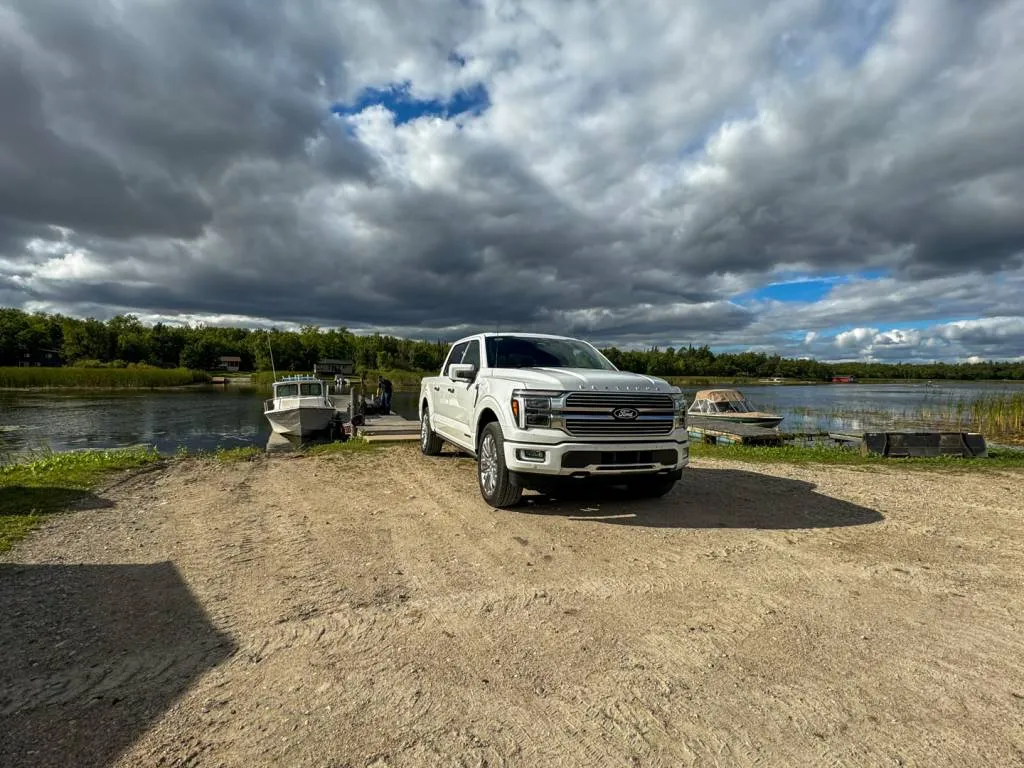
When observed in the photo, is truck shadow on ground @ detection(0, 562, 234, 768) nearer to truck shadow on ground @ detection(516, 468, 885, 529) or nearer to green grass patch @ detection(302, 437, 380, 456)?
truck shadow on ground @ detection(516, 468, 885, 529)

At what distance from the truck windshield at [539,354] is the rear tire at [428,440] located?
3.15 meters

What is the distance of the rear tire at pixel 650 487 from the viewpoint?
619cm

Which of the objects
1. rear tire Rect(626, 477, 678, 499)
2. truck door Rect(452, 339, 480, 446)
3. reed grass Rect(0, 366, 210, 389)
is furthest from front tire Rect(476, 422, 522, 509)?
reed grass Rect(0, 366, 210, 389)

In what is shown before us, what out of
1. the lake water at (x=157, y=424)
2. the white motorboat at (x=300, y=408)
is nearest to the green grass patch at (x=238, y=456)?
the lake water at (x=157, y=424)

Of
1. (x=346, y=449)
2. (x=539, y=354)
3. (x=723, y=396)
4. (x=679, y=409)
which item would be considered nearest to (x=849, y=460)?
(x=679, y=409)

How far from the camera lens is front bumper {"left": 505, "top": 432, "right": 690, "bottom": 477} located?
17.9ft

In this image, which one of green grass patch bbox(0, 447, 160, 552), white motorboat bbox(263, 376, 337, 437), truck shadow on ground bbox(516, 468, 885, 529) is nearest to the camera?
green grass patch bbox(0, 447, 160, 552)

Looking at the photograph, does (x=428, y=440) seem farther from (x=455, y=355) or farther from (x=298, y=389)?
(x=298, y=389)

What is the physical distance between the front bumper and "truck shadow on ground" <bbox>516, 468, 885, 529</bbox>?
576mm

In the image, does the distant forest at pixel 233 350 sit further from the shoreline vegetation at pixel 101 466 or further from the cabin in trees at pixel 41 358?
the shoreline vegetation at pixel 101 466

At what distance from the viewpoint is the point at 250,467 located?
353 inches

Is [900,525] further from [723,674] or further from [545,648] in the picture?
[545,648]

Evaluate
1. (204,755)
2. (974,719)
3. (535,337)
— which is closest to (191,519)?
(204,755)

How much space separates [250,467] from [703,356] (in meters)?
139
